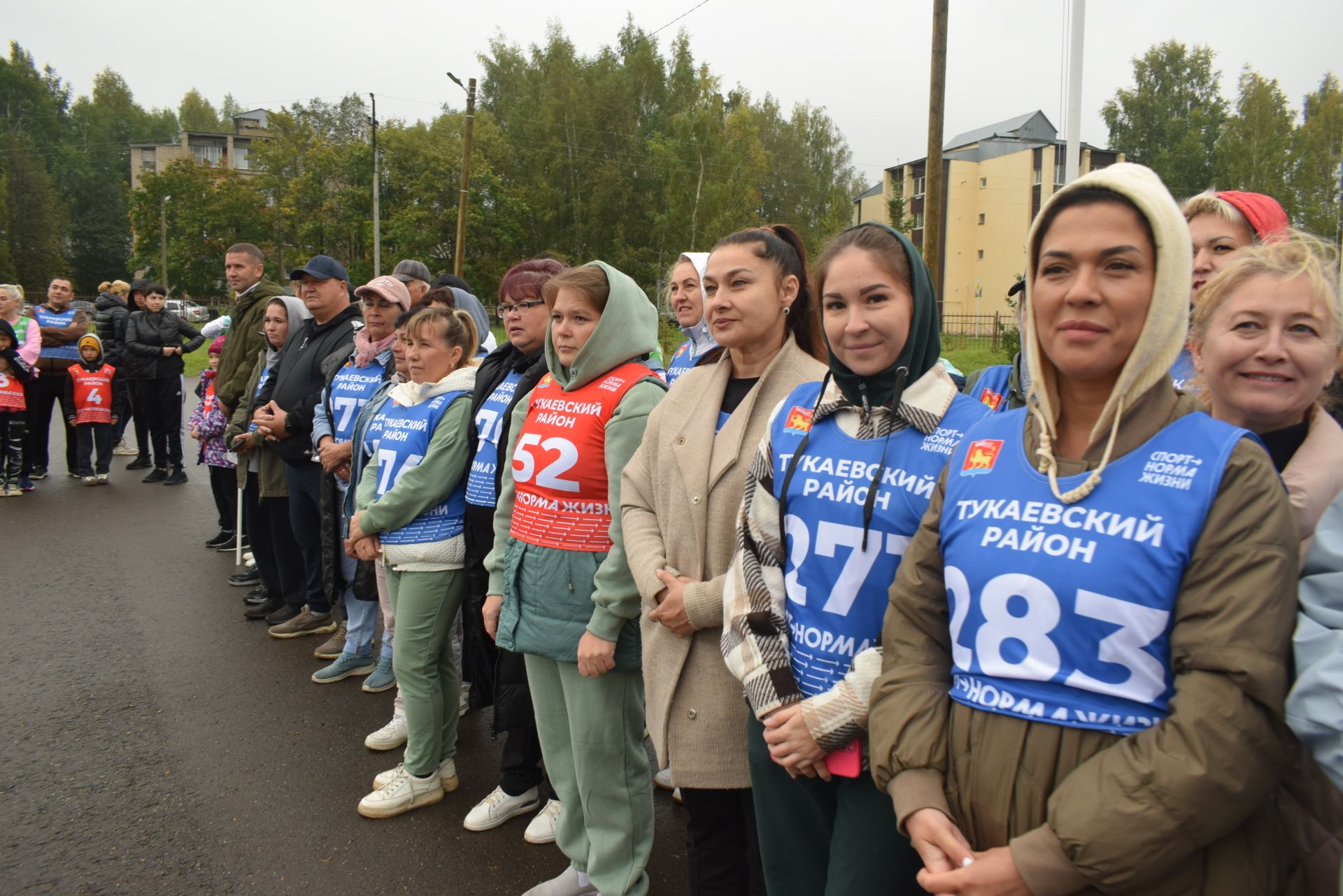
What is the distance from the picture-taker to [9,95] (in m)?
72.4

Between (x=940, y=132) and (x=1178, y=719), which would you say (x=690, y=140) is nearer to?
(x=940, y=132)

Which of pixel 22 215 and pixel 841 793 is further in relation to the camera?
pixel 22 215

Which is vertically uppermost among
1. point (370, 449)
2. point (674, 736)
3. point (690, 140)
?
point (690, 140)

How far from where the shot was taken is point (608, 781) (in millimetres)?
2887

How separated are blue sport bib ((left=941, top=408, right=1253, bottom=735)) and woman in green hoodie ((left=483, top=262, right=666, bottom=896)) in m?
1.37

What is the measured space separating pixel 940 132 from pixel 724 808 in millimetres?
11089

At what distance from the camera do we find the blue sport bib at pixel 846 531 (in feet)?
6.21

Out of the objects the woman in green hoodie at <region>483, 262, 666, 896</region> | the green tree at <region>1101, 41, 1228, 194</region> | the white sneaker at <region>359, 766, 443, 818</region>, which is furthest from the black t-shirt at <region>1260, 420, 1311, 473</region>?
the green tree at <region>1101, 41, 1228, 194</region>

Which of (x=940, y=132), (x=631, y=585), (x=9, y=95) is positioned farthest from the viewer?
(x=9, y=95)

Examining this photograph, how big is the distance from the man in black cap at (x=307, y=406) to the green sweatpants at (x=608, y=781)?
9.90 ft

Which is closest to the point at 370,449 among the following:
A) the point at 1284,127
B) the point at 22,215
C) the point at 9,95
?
the point at 1284,127

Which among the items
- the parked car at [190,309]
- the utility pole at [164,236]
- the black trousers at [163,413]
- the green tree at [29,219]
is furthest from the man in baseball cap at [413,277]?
the green tree at [29,219]

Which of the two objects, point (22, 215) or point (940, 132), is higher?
point (22, 215)

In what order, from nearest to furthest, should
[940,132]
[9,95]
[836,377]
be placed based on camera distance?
[836,377] < [940,132] < [9,95]
